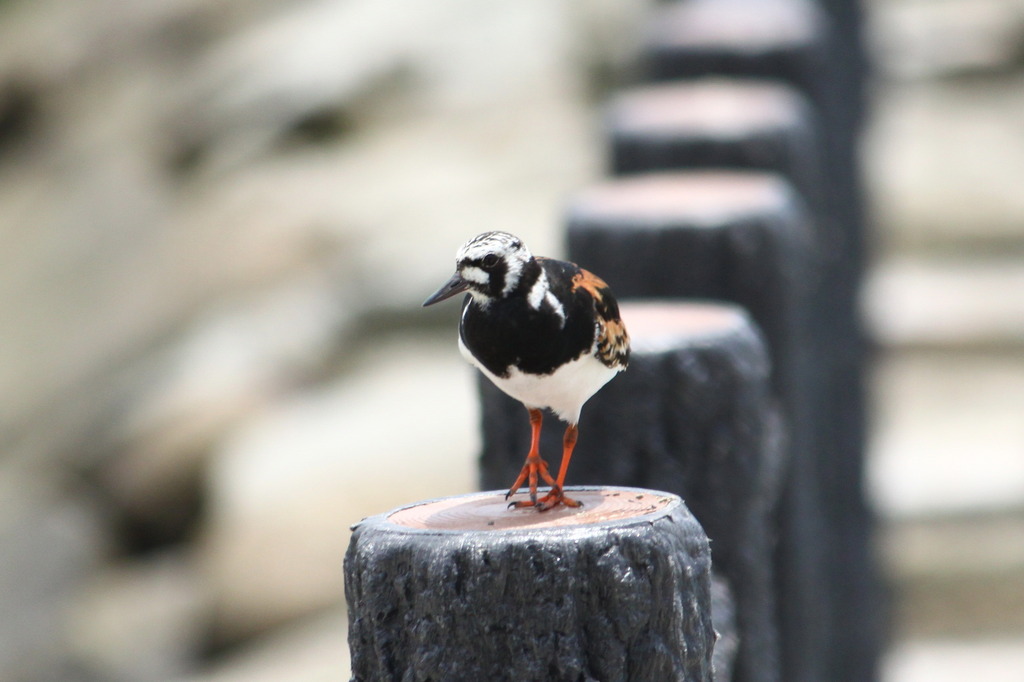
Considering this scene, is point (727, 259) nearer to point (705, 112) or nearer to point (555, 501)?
point (555, 501)

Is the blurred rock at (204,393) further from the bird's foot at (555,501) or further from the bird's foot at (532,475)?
the bird's foot at (555,501)

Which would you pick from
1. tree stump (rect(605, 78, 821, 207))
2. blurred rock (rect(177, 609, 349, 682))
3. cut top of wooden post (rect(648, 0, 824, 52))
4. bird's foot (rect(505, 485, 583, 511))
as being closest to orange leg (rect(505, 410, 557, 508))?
bird's foot (rect(505, 485, 583, 511))

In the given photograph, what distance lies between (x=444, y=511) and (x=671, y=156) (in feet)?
7.84

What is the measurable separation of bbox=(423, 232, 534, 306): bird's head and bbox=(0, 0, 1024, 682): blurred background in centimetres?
359

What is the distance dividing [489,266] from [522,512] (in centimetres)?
32

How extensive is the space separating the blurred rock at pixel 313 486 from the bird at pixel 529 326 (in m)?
3.66

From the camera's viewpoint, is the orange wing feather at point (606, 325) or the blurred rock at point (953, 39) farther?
the blurred rock at point (953, 39)

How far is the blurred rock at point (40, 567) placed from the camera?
6473mm

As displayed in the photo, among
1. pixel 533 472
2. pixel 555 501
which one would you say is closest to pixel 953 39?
pixel 533 472

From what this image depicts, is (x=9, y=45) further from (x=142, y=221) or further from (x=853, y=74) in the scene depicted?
(x=853, y=74)

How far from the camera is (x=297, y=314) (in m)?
6.81

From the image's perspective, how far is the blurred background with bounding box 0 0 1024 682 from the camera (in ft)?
19.1

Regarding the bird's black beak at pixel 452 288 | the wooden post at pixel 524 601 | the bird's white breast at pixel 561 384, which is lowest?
the wooden post at pixel 524 601

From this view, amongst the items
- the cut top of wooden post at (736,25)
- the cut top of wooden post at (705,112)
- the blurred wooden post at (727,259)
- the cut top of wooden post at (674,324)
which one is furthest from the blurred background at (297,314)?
the cut top of wooden post at (674,324)
